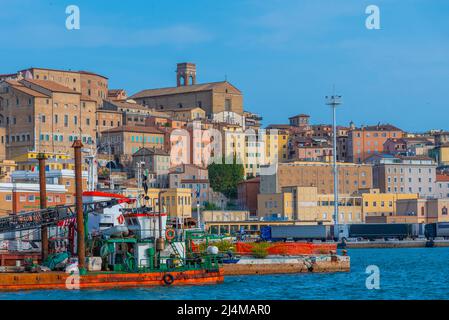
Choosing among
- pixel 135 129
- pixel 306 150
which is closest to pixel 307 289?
pixel 135 129

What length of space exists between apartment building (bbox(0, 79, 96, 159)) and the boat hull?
289 ft

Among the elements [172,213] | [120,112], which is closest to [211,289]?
[172,213]

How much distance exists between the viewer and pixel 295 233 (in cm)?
10656

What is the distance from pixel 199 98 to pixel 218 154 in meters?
22.7

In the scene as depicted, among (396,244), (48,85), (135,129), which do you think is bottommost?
(396,244)

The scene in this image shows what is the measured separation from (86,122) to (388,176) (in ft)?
121

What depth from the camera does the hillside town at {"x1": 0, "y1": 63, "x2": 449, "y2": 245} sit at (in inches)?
4796

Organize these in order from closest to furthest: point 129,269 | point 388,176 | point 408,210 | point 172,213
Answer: point 129,269 → point 172,213 → point 408,210 → point 388,176

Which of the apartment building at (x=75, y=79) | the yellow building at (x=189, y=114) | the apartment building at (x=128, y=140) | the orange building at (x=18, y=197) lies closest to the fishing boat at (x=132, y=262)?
the orange building at (x=18, y=197)

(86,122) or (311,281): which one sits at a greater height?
(86,122)

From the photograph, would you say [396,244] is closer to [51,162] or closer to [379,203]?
[379,203]

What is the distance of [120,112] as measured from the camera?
15412 centimetres
